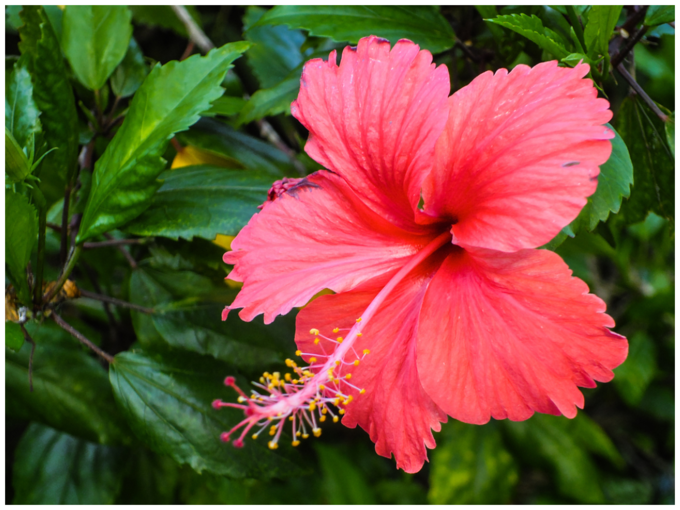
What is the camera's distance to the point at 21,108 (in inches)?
27.7

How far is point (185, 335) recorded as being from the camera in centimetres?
79

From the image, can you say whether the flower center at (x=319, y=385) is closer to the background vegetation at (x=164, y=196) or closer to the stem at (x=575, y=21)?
the background vegetation at (x=164, y=196)

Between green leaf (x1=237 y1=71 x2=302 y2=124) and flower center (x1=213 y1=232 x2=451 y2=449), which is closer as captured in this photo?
flower center (x1=213 y1=232 x2=451 y2=449)

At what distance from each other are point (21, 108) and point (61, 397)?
0.43m

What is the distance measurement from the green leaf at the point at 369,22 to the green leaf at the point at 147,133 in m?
0.11

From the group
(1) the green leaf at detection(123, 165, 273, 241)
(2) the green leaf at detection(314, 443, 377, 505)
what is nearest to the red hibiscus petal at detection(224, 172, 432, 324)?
(1) the green leaf at detection(123, 165, 273, 241)

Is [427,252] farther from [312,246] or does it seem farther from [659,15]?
[659,15]

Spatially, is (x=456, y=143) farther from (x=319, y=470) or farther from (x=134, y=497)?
(x=319, y=470)

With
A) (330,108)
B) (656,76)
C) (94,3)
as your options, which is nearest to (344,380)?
(330,108)

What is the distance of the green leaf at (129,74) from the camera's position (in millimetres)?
875

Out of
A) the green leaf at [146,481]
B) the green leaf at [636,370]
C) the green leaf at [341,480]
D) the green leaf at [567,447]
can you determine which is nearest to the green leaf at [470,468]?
the green leaf at [567,447]

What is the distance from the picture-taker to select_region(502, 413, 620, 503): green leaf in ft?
4.40

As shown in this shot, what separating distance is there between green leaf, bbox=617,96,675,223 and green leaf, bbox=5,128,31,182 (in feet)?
2.62

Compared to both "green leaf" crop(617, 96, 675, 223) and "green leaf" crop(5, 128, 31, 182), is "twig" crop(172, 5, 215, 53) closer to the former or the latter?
"green leaf" crop(5, 128, 31, 182)
